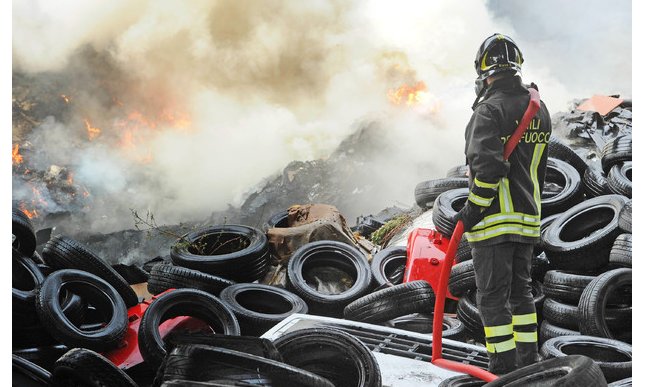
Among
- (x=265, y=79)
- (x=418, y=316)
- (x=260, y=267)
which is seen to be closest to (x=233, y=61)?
(x=265, y=79)

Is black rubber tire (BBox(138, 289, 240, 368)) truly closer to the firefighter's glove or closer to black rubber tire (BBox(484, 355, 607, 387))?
the firefighter's glove

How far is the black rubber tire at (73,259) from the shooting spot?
16.1 ft

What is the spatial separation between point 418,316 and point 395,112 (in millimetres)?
4110

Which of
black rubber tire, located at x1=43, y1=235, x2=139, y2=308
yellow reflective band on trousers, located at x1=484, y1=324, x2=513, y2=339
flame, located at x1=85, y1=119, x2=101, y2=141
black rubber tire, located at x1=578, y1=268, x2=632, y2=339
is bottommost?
yellow reflective band on trousers, located at x1=484, y1=324, x2=513, y2=339

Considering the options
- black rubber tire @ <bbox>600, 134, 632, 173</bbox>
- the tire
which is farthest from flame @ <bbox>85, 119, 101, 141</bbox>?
black rubber tire @ <bbox>600, 134, 632, 173</bbox>

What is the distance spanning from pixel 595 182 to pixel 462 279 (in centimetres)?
181

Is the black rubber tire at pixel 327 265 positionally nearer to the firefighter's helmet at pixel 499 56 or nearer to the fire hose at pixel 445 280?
the fire hose at pixel 445 280

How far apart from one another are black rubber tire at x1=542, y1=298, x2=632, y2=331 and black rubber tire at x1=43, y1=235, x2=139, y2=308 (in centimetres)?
351

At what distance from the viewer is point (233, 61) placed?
9266 mm

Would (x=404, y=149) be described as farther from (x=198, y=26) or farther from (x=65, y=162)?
(x=65, y=162)

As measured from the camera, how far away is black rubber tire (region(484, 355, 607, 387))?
103 inches

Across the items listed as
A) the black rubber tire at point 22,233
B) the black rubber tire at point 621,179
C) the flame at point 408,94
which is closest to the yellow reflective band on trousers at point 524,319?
the black rubber tire at point 621,179

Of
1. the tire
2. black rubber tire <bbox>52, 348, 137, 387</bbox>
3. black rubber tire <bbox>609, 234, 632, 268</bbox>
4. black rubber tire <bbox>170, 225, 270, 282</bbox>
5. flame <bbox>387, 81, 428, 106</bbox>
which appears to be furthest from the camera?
flame <bbox>387, 81, 428, 106</bbox>

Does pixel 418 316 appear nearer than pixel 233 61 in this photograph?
Yes
